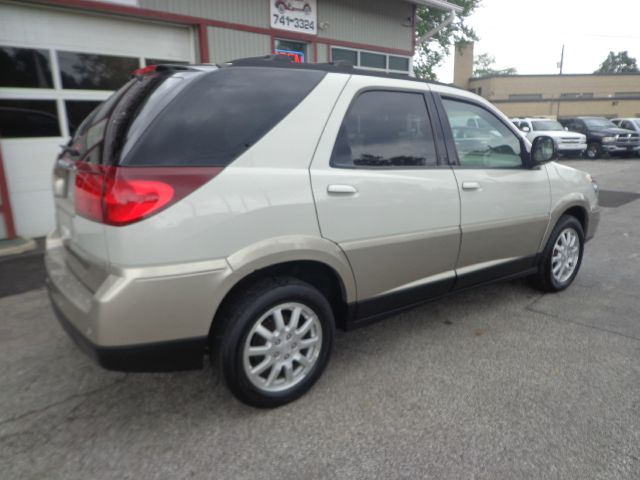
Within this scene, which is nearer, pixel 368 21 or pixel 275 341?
pixel 275 341

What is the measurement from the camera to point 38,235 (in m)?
6.31

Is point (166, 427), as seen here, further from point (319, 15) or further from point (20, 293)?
point (319, 15)

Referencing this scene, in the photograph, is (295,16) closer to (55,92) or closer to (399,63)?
(399,63)

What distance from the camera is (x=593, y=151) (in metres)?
19.3

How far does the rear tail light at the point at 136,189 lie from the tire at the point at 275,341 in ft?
2.03

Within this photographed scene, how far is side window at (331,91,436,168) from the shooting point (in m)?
2.65

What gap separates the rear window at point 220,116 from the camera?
6.77 ft

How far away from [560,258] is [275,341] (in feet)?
9.82

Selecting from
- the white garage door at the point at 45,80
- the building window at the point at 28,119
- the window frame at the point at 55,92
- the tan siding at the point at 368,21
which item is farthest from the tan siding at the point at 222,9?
the building window at the point at 28,119

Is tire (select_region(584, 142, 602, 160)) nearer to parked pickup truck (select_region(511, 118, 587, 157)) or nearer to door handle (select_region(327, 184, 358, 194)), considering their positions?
parked pickup truck (select_region(511, 118, 587, 157))

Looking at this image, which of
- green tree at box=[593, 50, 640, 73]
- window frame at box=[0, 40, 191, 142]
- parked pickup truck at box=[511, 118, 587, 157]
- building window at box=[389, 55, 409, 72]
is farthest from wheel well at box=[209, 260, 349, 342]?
green tree at box=[593, 50, 640, 73]

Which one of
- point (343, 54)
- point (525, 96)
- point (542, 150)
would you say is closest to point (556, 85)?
point (525, 96)

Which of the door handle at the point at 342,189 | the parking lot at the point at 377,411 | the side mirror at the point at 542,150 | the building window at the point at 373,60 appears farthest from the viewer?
the building window at the point at 373,60

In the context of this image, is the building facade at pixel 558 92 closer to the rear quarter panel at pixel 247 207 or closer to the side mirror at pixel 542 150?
the side mirror at pixel 542 150
